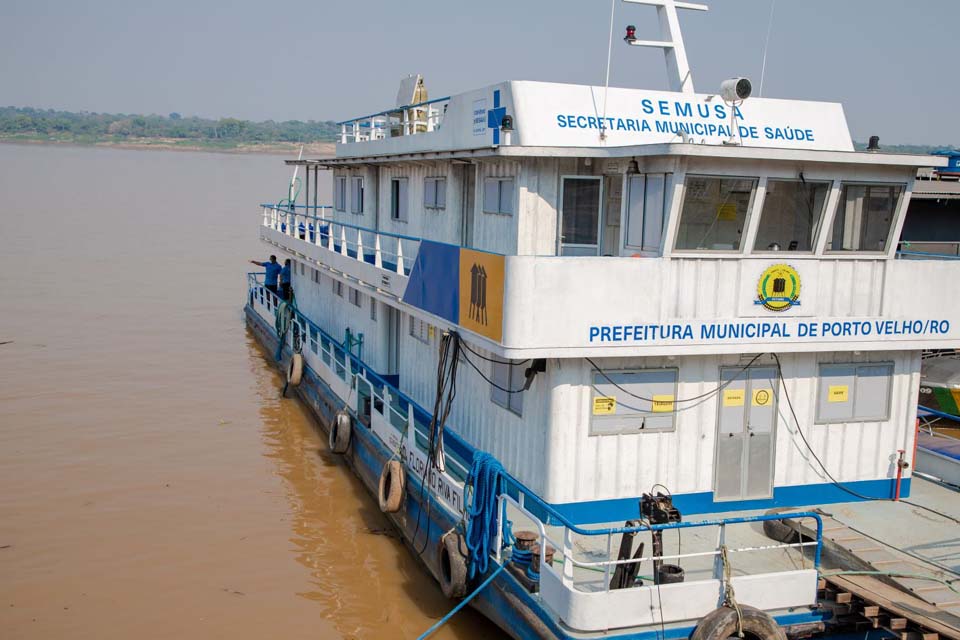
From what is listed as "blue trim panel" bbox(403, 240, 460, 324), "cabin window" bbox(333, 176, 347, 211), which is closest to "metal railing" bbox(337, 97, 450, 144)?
"cabin window" bbox(333, 176, 347, 211)

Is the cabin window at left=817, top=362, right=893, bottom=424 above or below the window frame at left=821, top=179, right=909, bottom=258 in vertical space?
below

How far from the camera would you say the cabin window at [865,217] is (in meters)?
10.2

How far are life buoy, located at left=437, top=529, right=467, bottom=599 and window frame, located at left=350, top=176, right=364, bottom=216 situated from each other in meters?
9.88

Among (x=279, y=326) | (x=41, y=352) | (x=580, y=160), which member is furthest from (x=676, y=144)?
(x=41, y=352)

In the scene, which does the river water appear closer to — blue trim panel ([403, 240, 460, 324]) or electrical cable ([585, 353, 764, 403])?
electrical cable ([585, 353, 764, 403])

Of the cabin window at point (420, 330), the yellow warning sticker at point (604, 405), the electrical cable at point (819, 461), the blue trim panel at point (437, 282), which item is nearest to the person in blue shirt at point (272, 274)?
the cabin window at point (420, 330)

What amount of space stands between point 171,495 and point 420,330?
482 cm

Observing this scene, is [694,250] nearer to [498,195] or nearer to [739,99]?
[739,99]

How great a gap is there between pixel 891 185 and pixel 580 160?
3371mm

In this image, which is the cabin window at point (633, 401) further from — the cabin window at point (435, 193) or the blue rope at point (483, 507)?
the cabin window at point (435, 193)

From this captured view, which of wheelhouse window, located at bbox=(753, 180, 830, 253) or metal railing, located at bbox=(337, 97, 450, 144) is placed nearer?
wheelhouse window, located at bbox=(753, 180, 830, 253)

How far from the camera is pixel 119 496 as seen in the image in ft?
48.9

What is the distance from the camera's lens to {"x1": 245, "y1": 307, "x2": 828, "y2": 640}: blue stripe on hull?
823 centimetres

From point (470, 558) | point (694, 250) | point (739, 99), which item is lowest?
point (470, 558)
